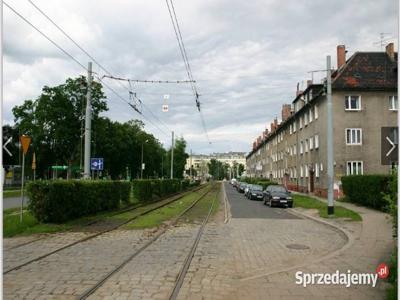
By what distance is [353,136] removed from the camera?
3944cm

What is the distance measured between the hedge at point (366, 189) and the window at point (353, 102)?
8.39 meters

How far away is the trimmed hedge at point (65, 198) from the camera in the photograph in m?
17.0

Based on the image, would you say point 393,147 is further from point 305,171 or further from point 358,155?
point 305,171

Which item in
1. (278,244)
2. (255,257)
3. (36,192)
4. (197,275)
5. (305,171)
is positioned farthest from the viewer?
(305,171)

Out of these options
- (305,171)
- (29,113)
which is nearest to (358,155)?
(305,171)

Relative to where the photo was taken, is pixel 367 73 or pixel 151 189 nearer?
pixel 151 189

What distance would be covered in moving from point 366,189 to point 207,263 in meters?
20.2

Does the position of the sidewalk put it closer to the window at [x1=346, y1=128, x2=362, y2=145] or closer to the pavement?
the pavement

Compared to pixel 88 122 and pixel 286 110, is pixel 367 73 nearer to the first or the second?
pixel 88 122

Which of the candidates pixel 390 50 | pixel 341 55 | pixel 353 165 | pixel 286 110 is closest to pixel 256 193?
pixel 353 165

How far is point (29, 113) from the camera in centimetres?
5753

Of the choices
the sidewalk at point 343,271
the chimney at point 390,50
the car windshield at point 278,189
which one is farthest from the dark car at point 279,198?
the chimney at point 390,50

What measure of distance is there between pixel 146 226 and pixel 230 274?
9.42 m

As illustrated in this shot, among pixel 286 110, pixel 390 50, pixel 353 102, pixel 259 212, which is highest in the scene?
pixel 390 50
